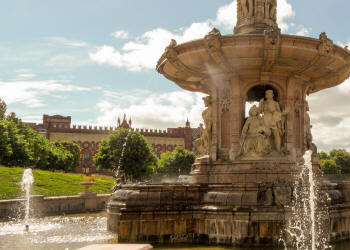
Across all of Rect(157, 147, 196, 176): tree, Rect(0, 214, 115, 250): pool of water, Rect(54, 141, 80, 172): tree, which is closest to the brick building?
Rect(54, 141, 80, 172): tree

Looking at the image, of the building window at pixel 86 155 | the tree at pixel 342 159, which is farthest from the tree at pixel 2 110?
the tree at pixel 342 159

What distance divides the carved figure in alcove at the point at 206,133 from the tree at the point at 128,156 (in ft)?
112

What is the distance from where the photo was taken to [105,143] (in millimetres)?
55062

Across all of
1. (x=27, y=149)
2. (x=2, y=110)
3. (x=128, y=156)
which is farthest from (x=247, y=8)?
(x=2, y=110)

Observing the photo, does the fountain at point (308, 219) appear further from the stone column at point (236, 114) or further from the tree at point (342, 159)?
the tree at point (342, 159)

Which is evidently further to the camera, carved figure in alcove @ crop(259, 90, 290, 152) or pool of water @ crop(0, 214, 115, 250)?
carved figure in alcove @ crop(259, 90, 290, 152)

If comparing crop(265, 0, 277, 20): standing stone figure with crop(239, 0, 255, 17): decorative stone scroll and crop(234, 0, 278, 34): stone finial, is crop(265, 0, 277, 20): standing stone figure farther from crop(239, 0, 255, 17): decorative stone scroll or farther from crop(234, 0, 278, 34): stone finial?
crop(239, 0, 255, 17): decorative stone scroll

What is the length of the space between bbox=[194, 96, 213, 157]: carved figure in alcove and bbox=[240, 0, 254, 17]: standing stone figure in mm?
3242

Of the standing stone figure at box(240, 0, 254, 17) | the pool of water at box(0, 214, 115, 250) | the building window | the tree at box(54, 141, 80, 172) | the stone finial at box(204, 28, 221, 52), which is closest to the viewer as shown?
the pool of water at box(0, 214, 115, 250)

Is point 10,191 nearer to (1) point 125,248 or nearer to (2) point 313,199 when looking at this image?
(2) point 313,199

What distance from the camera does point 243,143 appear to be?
11906 millimetres

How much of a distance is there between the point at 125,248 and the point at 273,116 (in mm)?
8302

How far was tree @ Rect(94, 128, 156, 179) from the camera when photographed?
1933 inches

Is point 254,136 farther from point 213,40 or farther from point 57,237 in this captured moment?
point 57,237
